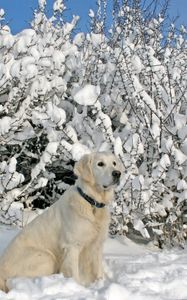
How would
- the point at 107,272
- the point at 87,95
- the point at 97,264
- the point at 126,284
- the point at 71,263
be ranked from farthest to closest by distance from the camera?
1. the point at 87,95
2. the point at 107,272
3. the point at 97,264
4. the point at 71,263
5. the point at 126,284

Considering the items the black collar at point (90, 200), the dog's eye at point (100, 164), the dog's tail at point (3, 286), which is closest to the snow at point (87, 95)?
the dog's eye at point (100, 164)

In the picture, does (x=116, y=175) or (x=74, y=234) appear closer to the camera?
(x=74, y=234)

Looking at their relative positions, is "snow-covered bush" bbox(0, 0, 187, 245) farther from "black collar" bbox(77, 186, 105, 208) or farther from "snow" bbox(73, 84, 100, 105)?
"black collar" bbox(77, 186, 105, 208)

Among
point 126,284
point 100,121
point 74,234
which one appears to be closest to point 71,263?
point 74,234

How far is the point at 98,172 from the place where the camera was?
16.4ft

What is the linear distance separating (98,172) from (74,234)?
2.06 feet

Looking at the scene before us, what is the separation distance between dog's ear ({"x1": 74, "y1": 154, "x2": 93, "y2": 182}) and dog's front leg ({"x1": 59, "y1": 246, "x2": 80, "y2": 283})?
2.17ft

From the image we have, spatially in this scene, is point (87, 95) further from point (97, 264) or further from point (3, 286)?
point (3, 286)

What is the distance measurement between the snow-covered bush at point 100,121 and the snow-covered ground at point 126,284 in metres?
1.19

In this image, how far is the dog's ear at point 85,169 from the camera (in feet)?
16.3

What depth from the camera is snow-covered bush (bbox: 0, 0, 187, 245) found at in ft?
22.1

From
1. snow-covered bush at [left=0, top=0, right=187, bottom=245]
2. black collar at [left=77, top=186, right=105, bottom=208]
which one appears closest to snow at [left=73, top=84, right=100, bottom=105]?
snow-covered bush at [left=0, top=0, right=187, bottom=245]

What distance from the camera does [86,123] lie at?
25.0ft

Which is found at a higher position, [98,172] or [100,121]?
[100,121]
